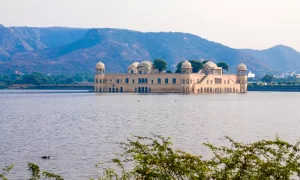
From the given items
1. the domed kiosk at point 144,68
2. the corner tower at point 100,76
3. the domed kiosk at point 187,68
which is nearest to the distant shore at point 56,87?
the corner tower at point 100,76

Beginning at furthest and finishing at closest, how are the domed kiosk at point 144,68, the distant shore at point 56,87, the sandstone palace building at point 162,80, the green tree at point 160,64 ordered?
the distant shore at point 56,87 < the green tree at point 160,64 < the domed kiosk at point 144,68 < the sandstone palace building at point 162,80

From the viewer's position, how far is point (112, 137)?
1369 inches

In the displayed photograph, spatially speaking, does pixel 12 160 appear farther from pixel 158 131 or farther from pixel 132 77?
pixel 132 77

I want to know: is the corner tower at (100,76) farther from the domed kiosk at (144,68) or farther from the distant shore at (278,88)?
the distant shore at (278,88)

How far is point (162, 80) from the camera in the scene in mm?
119875

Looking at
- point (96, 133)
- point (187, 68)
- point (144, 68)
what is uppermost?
point (144, 68)

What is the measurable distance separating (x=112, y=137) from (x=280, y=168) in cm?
2277

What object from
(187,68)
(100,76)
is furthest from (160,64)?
(100,76)

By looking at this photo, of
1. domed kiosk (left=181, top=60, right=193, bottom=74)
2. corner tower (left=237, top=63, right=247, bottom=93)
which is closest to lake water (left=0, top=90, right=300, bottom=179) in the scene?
domed kiosk (left=181, top=60, right=193, bottom=74)

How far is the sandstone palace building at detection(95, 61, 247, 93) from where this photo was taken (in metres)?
118

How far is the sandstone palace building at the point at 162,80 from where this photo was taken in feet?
387

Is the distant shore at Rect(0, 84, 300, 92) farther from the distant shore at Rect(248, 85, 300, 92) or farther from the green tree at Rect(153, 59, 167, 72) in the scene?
the green tree at Rect(153, 59, 167, 72)

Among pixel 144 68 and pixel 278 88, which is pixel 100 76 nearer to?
pixel 144 68

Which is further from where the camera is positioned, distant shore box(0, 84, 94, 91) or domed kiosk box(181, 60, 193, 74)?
distant shore box(0, 84, 94, 91)
